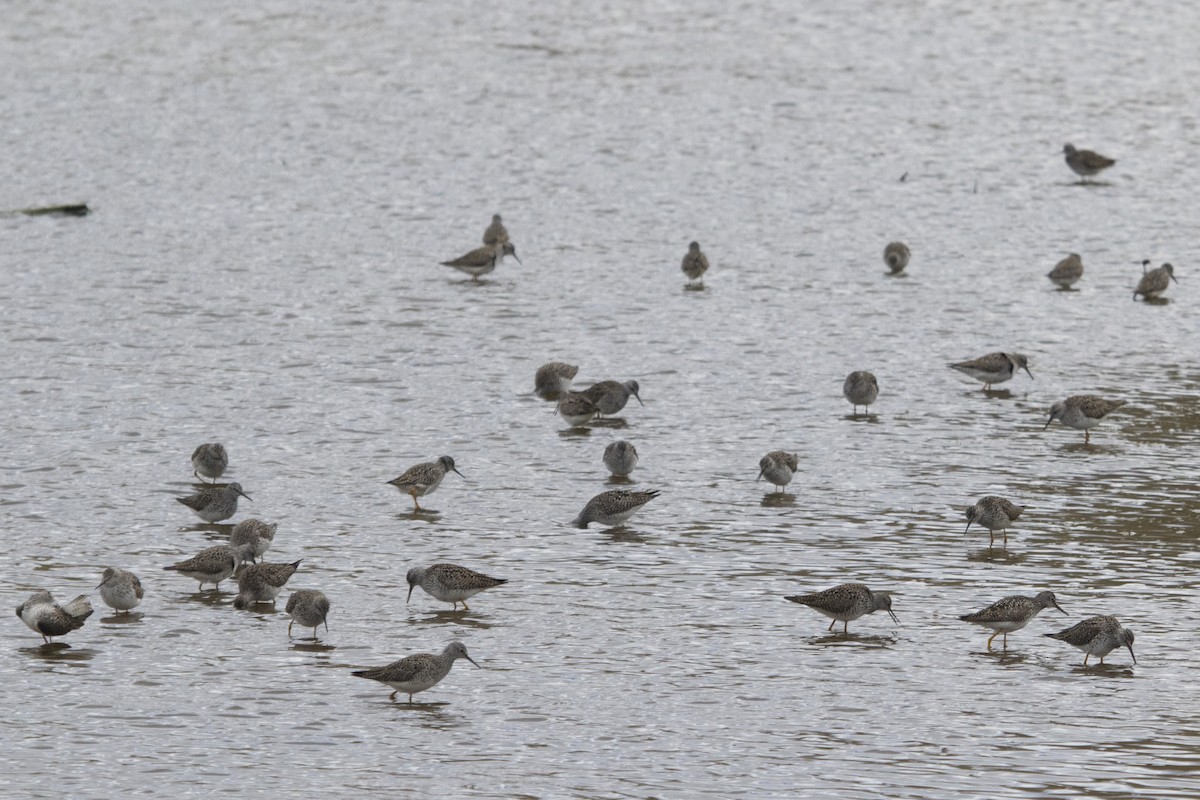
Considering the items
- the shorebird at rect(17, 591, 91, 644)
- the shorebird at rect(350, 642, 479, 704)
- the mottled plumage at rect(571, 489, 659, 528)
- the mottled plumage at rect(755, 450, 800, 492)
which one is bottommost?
the shorebird at rect(350, 642, 479, 704)

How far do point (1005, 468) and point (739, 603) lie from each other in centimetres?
596

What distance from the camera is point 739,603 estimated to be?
1839 cm

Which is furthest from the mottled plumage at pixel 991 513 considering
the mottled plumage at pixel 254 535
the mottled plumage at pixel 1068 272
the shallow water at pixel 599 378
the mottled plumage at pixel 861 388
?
the mottled plumage at pixel 1068 272

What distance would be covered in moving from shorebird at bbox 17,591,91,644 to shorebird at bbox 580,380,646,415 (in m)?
9.14

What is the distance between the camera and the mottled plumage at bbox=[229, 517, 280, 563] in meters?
18.9

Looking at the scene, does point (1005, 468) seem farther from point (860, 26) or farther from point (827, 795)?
point (860, 26)

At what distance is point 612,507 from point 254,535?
3.98 metres

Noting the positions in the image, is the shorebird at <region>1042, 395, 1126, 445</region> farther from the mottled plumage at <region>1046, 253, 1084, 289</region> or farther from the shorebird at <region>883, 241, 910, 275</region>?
the shorebird at <region>883, 241, 910, 275</region>

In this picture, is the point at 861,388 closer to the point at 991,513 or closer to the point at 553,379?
the point at 553,379

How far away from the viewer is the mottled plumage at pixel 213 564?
18.2m

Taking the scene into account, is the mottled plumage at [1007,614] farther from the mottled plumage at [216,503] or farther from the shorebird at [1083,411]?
the mottled plumage at [216,503]

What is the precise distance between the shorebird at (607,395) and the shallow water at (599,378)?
13.3 inches

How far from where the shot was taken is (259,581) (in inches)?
712

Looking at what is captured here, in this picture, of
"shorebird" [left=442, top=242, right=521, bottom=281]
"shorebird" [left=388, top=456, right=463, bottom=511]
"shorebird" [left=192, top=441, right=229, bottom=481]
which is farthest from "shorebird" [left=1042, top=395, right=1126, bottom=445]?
"shorebird" [left=442, top=242, right=521, bottom=281]
